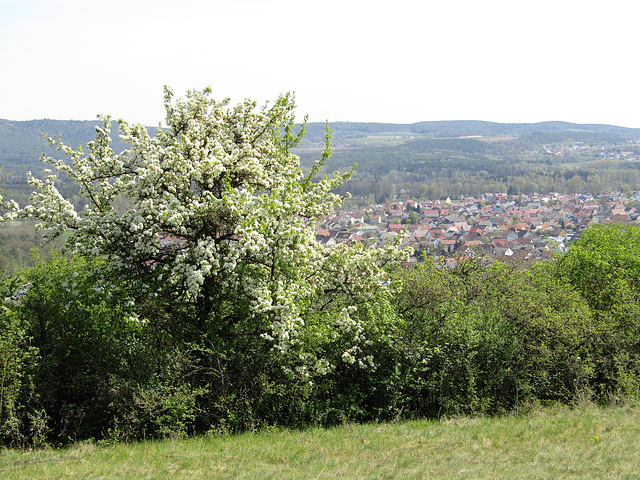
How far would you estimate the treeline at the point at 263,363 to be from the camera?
1244 cm

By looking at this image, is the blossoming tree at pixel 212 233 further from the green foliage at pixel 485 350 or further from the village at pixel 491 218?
the village at pixel 491 218

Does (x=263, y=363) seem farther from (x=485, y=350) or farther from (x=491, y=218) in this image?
(x=491, y=218)

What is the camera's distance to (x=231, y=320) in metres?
13.6

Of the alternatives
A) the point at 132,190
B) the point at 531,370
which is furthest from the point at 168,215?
the point at 531,370

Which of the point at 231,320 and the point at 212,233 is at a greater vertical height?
the point at 212,233

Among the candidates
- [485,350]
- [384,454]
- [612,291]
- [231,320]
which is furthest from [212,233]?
[612,291]

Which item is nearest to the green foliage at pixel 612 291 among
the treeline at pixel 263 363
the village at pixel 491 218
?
the treeline at pixel 263 363

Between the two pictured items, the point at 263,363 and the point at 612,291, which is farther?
the point at 612,291

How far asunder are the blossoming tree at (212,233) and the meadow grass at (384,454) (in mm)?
2203

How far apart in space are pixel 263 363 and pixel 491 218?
154832 mm

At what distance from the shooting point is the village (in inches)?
4791

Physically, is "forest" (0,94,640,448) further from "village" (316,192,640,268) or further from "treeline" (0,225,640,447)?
"village" (316,192,640,268)

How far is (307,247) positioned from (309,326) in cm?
195

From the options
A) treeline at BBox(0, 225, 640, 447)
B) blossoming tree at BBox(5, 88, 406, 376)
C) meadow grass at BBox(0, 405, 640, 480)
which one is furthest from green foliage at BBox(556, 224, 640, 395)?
blossoming tree at BBox(5, 88, 406, 376)
